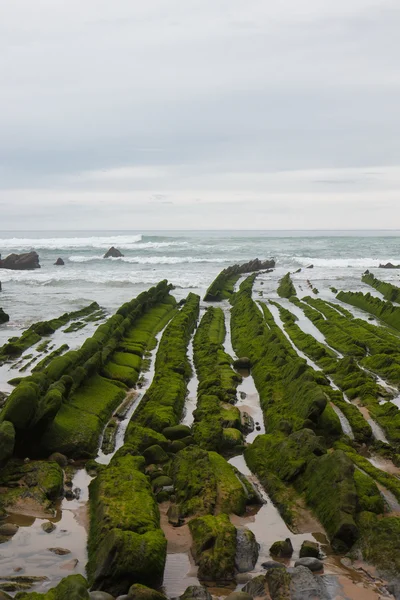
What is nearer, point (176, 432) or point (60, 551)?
point (60, 551)

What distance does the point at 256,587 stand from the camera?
9.30 meters

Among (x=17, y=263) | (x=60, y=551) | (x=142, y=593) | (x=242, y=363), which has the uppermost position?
(x=17, y=263)

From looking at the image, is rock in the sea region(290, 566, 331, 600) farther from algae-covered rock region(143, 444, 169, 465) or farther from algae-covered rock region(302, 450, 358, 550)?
algae-covered rock region(143, 444, 169, 465)

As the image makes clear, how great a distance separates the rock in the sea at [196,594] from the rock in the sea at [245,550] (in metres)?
1.14

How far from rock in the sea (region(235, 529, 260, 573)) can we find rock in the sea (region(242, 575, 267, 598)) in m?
0.52

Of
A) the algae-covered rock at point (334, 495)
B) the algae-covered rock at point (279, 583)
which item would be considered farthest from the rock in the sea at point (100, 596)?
the algae-covered rock at point (334, 495)

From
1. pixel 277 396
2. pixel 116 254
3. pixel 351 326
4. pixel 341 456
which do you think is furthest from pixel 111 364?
pixel 116 254

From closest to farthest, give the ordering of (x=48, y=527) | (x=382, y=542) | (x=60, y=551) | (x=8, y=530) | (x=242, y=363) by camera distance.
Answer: (x=382, y=542), (x=60, y=551), (x=8, y=530), (x=48, y=527), (x=242, y=363)

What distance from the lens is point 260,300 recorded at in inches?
1863

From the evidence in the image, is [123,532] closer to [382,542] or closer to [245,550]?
[245,550]

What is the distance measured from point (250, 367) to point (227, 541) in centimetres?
1464

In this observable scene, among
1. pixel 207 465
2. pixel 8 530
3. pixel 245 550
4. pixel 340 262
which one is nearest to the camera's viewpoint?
pixel 245 550

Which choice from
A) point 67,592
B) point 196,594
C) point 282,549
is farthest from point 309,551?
point 67,592

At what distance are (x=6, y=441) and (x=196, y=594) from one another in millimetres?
6920
